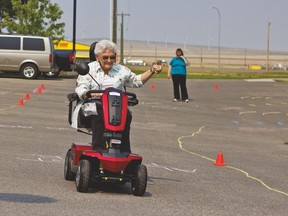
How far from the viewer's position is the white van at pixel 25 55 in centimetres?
3800

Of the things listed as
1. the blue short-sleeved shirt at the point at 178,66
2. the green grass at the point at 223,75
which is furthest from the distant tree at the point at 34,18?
the blue short-sleeved shirt at the point at 178,66

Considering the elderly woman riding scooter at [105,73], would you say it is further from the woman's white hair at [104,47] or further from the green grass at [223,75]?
the green grass at [223,75]

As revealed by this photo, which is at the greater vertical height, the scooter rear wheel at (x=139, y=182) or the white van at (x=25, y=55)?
the white van at (x=25, y=55)

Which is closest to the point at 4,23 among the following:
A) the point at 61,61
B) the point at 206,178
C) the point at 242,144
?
the point at 61,61

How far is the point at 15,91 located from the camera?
29391 millimetres

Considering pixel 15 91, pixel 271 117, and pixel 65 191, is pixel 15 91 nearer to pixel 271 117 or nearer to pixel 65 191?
pixel 271 117

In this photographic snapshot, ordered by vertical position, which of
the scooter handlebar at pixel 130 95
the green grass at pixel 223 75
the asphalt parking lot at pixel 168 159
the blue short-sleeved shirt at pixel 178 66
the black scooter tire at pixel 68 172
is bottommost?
the asphalt parking lot at pixel 168 159

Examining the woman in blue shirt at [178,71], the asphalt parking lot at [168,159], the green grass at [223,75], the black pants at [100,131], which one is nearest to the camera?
the asphalt parking lot at [168,159]

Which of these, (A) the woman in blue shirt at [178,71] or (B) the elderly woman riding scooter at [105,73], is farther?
(A) the woman in blue shirt at [178,71]

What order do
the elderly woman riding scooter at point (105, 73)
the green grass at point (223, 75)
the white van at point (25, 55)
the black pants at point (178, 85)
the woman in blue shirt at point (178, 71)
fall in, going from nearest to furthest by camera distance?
1. the elderly woman riding scooter at point (105, 73)
2. the black pants at point (178, 85)
3. the woman in blue shirt at point (178, 71)
4. the white van at point (25, 55)
5. the green grass at point (223, 75)

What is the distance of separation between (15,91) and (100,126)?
2080 cm

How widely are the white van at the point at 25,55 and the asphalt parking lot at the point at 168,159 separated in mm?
9437

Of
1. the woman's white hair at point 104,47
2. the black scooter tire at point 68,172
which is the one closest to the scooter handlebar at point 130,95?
the woman's white hair at point 104,47

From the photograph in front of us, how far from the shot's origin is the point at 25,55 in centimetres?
3816
